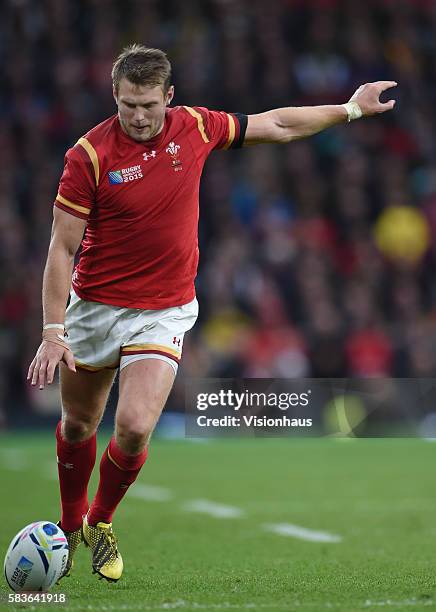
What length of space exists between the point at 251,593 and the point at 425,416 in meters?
Answer: 6.92

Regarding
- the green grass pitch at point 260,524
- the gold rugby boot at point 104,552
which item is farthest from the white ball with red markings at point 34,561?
the gold rugby boot at point 104,552

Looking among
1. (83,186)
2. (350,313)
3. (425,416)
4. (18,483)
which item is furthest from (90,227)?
(350,313)

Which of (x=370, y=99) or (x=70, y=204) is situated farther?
(x=370, y=99)

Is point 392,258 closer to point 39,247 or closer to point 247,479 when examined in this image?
point 39,247

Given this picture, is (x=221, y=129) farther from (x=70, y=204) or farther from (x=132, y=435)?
(x=132, y=435)

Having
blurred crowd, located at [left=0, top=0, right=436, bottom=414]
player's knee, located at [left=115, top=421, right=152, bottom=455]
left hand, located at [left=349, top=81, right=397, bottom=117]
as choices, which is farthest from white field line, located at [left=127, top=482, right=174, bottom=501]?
left hand, located at [left=349, top=81, right=397, bottom=117]

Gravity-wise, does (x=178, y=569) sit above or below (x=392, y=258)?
above

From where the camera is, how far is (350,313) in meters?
15.9

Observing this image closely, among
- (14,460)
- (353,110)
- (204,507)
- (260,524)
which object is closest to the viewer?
(353,110)

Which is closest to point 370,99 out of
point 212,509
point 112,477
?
point 112,477

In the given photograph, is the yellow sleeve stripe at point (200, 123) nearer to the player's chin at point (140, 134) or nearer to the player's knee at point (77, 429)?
the player's chin at point (140, 134)

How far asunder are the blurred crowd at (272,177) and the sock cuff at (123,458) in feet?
30.4

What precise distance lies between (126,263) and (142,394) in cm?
67

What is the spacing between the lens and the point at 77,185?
19.3ft
